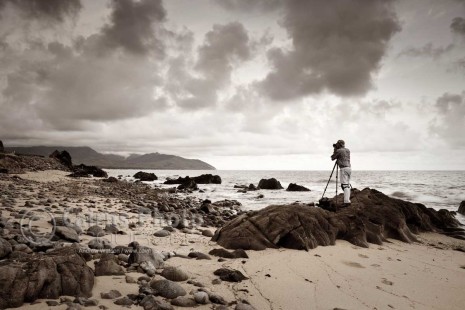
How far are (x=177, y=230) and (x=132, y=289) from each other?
18.8ft

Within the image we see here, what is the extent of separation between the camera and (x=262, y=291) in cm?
503

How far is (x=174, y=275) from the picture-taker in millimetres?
5125

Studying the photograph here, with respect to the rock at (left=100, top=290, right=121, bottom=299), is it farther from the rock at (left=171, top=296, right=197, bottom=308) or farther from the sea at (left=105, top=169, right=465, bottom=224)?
the sea at (left=105, top=169, right=465, bottom=224)

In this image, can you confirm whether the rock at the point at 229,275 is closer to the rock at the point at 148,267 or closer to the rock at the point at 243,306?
the rock at the point at 243,306

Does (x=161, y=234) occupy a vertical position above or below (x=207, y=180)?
above

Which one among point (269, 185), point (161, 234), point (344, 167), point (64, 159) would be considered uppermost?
point (344, 167)

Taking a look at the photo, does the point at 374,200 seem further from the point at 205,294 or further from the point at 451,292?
the point at 205,294

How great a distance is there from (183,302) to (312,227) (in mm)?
5654

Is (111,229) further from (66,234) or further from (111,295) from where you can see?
(111,295)

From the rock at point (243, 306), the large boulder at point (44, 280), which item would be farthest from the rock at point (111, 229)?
the rock at point (243, 306)

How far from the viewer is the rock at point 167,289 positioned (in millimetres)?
4394

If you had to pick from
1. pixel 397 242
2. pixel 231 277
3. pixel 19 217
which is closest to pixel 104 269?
pixel 231 277

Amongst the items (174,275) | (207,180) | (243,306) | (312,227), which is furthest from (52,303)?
(207,180)

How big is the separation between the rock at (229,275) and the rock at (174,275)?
2.32 ft
